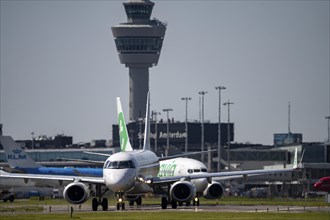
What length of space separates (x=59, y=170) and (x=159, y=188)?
61.1 m

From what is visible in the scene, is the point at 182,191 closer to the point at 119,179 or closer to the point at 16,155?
the point at 119,179

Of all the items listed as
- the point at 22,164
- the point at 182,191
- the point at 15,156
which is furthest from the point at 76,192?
the point at 15,156

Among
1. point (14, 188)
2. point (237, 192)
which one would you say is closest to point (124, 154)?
point (14, 188)

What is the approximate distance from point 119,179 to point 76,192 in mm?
4870

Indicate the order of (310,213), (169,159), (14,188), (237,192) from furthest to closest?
(237,192), (14,188), (169,159), (310,213)

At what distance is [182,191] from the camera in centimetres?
10156

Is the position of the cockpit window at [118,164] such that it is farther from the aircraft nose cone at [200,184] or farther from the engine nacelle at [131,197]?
the aircraft nose cone at [200,184]

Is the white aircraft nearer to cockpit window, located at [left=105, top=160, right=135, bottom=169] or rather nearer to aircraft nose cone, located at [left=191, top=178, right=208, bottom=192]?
cockpit window, located at [left=105, top=160, right=135, bottom=169]

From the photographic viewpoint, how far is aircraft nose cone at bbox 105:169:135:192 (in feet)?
321

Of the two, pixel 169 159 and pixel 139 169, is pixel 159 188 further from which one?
pixel 169 159

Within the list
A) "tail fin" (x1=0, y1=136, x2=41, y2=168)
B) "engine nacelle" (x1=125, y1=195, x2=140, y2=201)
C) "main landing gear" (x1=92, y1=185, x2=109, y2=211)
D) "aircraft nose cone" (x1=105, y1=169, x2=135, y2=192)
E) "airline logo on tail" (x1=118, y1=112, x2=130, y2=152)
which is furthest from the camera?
"tail fin" (x1=0, y1=136, x2=41, y2=168)

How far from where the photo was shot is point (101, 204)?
10038cm

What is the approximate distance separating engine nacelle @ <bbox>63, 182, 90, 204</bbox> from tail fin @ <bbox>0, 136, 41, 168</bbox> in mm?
66499

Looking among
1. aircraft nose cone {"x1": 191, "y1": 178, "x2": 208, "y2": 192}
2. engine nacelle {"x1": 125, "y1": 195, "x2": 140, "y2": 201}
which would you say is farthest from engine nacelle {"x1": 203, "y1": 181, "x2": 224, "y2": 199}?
engine nacelle {"x1": 125, "y1": 195, "x2": 140, "y2": 201}
